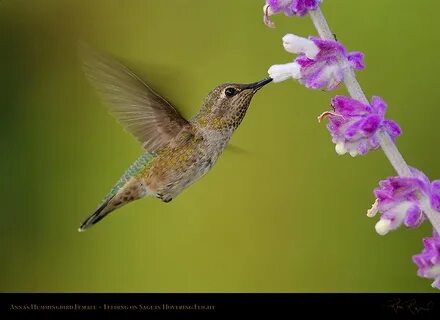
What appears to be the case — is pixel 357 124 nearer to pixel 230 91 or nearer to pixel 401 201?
pixel 401 201

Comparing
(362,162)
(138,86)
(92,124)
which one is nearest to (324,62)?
(138,86)

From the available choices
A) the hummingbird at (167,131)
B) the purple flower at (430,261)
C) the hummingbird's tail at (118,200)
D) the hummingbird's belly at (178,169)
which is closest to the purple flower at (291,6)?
the purple flower at (430,261)

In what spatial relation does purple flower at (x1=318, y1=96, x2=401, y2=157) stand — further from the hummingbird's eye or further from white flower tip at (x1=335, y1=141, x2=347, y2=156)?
the hummingbird's eye

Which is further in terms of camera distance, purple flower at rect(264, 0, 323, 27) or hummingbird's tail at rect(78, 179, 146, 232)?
hummingbird's tail at rect(78, 179, 146, 232)

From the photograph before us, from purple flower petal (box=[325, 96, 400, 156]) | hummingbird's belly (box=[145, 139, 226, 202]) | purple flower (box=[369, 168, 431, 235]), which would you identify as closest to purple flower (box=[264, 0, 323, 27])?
purple flower petal (box=[325, 96, 400, 156])

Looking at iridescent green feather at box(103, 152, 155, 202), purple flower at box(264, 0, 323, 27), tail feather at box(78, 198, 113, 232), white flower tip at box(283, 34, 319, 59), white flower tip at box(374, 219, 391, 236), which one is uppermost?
purple flower at box(264, 0, 323, 27)

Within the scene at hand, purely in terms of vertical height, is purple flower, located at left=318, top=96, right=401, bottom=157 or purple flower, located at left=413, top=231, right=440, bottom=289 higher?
purple flower, located at left=318, top=96, right=401, bottom=157

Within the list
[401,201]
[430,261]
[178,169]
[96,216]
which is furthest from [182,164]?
[430,261]
